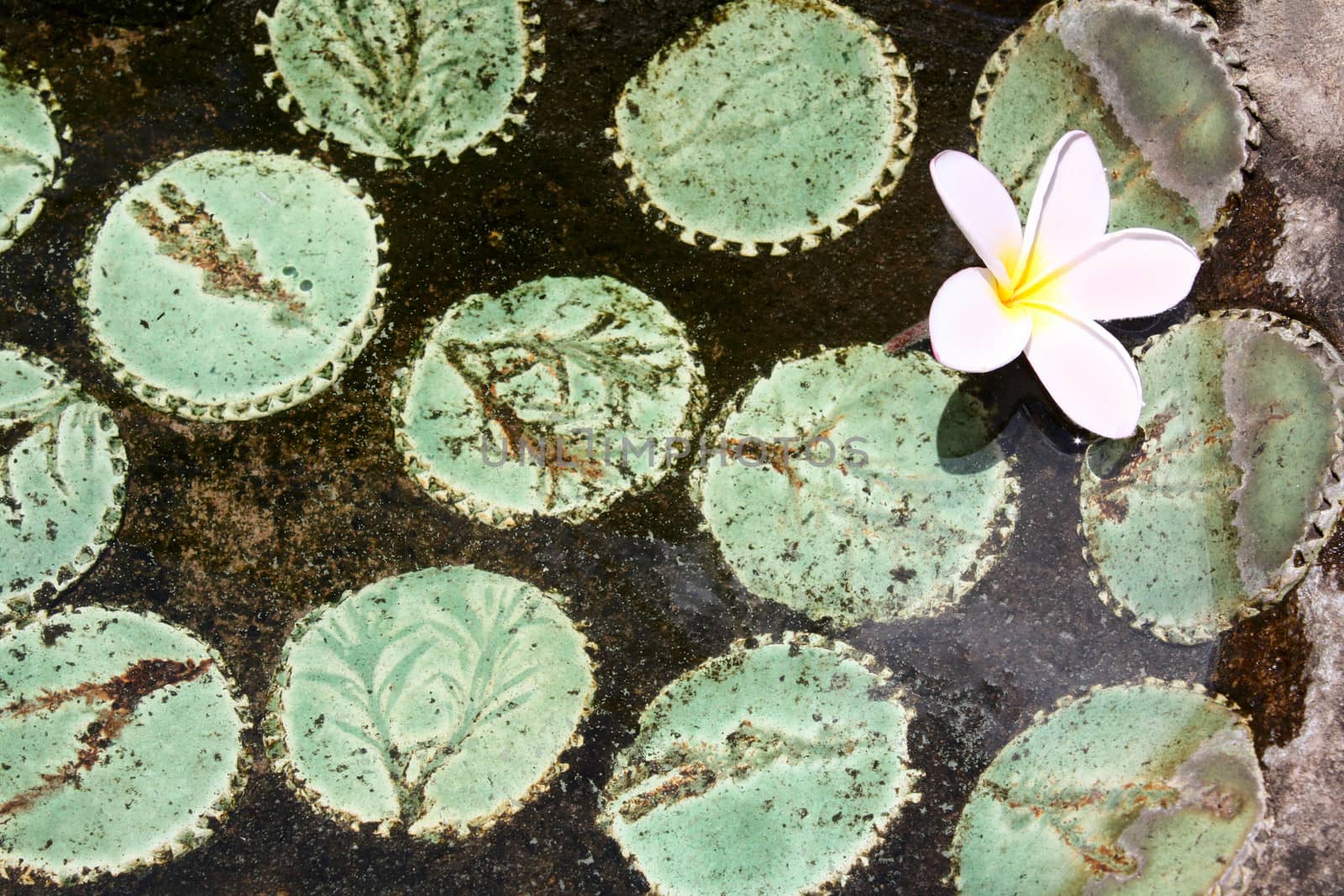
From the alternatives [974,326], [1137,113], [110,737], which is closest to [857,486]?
[974,326]

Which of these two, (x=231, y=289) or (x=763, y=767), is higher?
(x=231, y=289)

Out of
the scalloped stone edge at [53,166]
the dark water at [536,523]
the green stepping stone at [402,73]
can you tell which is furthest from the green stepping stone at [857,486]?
the scalloped stone edge at [53,166]

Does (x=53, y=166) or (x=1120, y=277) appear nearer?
(x=1120, y=277)

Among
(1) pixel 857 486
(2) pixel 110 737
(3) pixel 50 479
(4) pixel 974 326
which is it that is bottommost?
(2) pixel 110 737

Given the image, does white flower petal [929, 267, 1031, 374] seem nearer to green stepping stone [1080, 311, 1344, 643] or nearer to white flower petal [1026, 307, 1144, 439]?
white flower petal [1026, 307, 1144, 439]

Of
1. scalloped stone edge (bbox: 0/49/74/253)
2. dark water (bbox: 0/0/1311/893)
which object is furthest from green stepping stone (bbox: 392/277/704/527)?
scalloped stone edge (bbox: 0/49/74/253)

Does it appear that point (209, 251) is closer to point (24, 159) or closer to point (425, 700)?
Result: point (24, 159)
